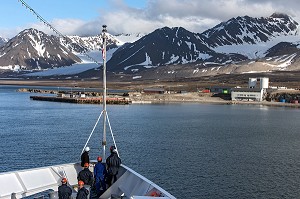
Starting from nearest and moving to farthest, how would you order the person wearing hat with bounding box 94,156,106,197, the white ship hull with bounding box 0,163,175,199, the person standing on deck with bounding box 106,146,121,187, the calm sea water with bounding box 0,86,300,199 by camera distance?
the white ship hull with bounding box 0,163,175,199
the person wearing hat with bounding box 94,156,106,197
the person standing on deck with bounding box 106,146,121,187
the calm sea water with bounding box 0,86,300,199

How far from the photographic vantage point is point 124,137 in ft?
192

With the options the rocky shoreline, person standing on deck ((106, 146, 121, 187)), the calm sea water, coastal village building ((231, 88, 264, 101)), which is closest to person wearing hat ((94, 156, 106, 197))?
person standing on deck ((106, 146, 121, 187))

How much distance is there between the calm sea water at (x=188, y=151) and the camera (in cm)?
3259

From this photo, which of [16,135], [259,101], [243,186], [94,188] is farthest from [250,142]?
[259,101]

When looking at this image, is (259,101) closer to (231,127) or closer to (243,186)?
(231,127)

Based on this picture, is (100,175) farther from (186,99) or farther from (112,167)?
(186,99)

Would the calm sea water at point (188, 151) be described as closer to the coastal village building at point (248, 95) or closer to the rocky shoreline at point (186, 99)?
the rocky shoreline at point (186, 99)

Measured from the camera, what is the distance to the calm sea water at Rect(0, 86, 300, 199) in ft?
107

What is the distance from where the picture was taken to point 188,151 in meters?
47.6

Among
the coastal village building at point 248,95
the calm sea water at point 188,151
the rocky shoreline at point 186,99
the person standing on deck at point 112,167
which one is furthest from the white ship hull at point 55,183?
the coastal village building at point 248,95

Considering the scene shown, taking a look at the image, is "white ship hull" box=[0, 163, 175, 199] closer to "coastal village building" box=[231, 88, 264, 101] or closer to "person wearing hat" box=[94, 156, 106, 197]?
"person wearing hat" box=[94, 156, 106, 197]

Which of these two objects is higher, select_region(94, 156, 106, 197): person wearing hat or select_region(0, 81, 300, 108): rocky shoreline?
select_region(94, 156, 106, 197): person wearing hat

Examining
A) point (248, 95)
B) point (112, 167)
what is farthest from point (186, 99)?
point (112, 167)

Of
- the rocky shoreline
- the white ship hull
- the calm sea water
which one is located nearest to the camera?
the white ship hull
